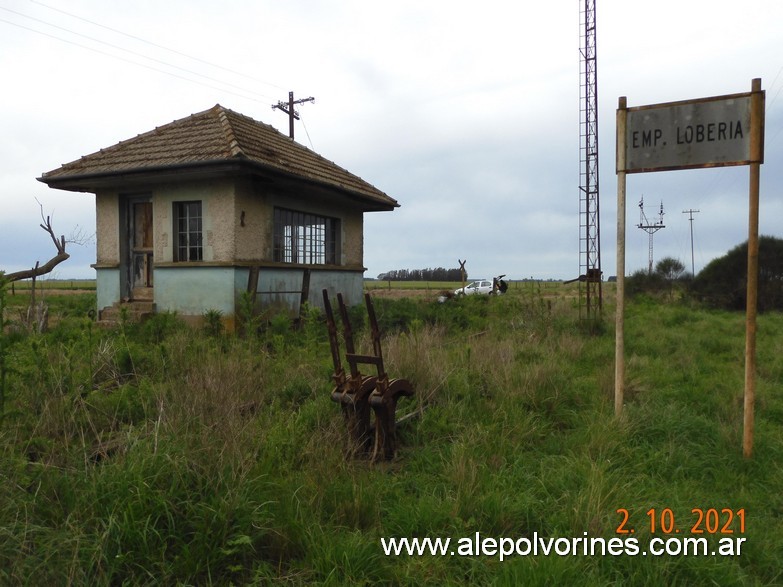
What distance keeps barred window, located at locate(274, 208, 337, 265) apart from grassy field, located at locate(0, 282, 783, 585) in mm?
5884

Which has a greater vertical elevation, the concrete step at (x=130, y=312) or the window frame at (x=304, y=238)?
the window frame at (x=304, y=238)

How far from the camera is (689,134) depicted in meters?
4.48

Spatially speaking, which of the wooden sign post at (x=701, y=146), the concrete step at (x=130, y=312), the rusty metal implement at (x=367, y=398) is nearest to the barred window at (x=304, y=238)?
the concrete step at (x=130, y=312)

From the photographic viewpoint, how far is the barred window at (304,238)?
11633mm

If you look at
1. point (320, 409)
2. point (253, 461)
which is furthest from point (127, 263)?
point (253, 461)

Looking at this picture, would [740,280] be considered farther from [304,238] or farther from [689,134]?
[689,134]

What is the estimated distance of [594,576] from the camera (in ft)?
8.29

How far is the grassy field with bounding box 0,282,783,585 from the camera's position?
255 centimetres

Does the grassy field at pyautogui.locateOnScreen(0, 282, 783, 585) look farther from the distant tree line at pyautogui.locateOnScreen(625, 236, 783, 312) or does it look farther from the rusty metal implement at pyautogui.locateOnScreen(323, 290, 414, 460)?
the distant tree line at pyautogui.locateOnScreen(625, 236, 783, 312)

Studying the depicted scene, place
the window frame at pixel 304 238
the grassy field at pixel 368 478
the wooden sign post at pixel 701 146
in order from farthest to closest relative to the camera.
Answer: the window frame at pixel 304 238
the wooden sign post at pixel 701 146
the grassy field at pixel 368 478

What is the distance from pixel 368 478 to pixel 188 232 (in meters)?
8.57

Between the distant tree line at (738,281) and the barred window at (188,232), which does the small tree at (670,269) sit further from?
the barred window at (188,232)

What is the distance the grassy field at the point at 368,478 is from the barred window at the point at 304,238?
5.88 m

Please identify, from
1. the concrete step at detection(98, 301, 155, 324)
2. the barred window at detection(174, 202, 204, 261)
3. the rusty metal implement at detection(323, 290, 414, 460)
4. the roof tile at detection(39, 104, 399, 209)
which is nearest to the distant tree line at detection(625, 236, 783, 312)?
the roof tile at detection(39, 104, 399, 209)
